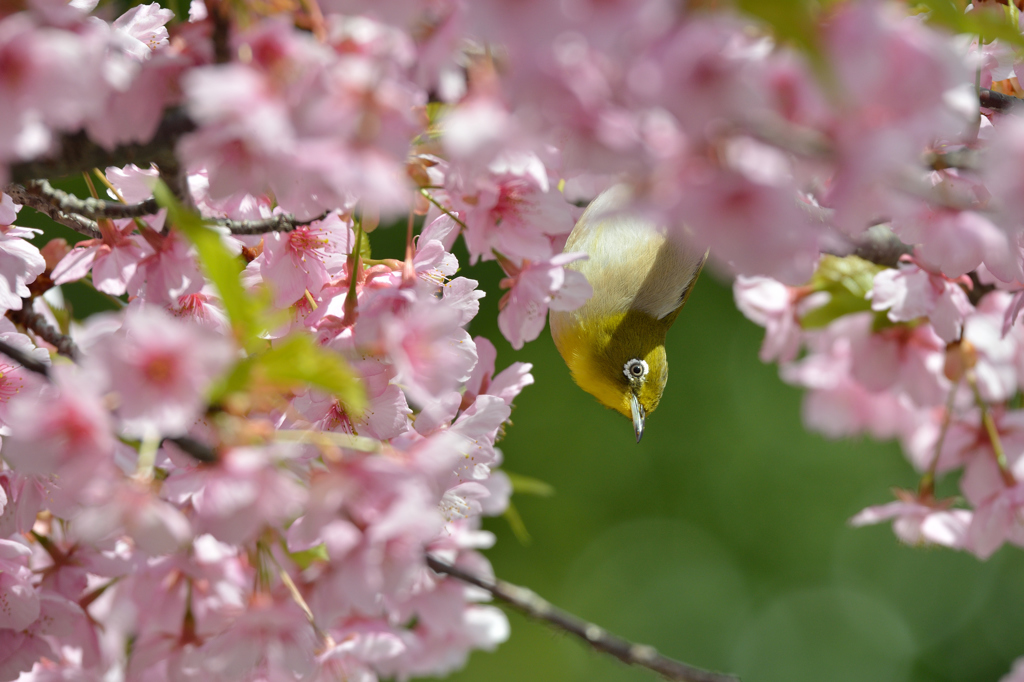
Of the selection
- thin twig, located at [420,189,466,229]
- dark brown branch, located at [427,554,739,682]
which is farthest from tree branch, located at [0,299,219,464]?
dark brown branch, located at [427,554,739,682]

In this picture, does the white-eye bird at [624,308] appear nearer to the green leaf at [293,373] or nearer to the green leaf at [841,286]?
the green leaf at [841,286]

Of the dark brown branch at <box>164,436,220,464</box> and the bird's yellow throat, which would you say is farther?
the bird's yellow throat

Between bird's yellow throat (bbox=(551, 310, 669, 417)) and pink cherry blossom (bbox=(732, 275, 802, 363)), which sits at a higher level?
pink cherry blossom (bbox=(732, 275, 802, 363))

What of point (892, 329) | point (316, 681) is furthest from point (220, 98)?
point (892, 329)

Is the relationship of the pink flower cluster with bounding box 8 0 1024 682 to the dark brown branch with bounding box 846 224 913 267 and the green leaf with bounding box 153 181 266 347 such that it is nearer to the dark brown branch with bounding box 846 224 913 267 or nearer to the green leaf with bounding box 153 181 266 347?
the green leaf with bounding box 153 181 266 347

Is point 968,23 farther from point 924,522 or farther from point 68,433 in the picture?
point 924,522

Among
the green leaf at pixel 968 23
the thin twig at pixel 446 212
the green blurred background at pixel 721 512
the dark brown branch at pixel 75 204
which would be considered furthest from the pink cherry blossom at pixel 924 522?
the green blurred background at pixel 721 512
